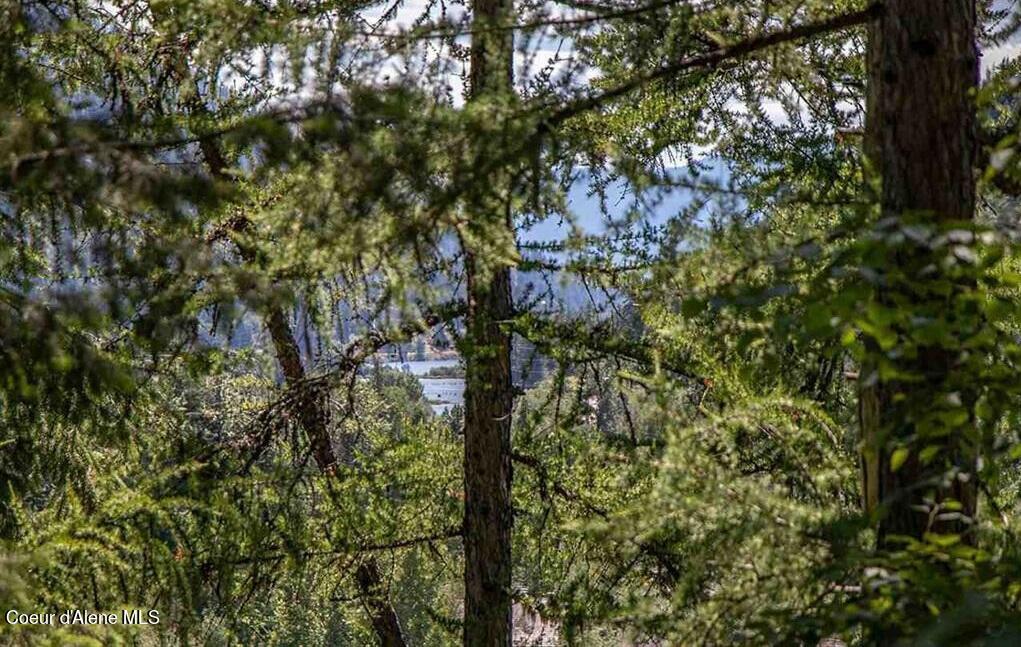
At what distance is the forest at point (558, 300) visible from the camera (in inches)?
101

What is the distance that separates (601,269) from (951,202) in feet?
6.75

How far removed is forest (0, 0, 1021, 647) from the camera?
2.56 m

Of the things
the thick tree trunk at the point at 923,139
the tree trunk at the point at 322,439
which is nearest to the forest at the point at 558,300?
the thick tree trunk at the point at 923,139

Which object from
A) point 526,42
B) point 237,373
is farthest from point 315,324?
point 237,373

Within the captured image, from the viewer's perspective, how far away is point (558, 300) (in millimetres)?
5098

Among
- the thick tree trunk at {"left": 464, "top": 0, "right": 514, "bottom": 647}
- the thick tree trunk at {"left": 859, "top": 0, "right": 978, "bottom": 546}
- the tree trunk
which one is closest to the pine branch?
the thick tree trunk at {"left": 859, "top": 0, "right": 978, "bottom": 546}

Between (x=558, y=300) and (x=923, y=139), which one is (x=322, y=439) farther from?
(x=923, y=139)

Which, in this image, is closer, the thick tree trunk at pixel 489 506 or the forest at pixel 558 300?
the forest at pixel 558 300

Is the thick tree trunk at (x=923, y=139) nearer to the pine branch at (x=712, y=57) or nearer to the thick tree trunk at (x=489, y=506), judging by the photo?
the pine branch at (x=712, y=57)

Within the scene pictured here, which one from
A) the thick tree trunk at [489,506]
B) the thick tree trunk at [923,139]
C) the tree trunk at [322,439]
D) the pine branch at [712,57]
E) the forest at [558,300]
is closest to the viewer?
the forest at [558,300]

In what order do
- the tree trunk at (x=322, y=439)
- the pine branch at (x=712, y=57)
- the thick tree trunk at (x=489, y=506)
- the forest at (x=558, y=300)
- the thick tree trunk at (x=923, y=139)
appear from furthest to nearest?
the tree trunk at (x=322, y=439)
the thick tree trunk at (x=489, y=506)
the pine branch at (x=712, y=57)
the thick tree trunk at (x=923, y=139)
the forest at (x=558, y=300)

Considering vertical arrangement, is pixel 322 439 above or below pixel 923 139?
below

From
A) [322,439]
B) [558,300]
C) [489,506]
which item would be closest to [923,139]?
[558,300]

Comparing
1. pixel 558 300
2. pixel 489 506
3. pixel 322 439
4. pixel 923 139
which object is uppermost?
pixel 923 139
